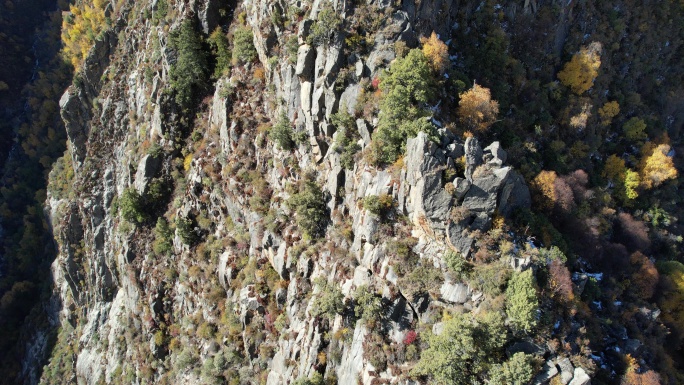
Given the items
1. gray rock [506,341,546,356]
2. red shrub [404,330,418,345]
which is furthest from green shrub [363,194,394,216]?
gray rock [506,341,546,356]

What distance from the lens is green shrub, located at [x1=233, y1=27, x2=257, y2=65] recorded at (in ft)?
127

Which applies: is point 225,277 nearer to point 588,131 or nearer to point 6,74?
point 588,131

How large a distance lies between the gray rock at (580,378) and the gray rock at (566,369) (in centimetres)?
15

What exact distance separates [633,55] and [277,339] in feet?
144

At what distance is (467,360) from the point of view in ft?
69.8

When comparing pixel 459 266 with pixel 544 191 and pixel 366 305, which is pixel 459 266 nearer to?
pixel 366 305

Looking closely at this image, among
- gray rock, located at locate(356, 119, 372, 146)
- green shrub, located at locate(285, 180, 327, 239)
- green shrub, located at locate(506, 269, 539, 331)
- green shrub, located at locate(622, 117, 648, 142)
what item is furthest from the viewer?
green shrub, located at locate(622, 117, 648, 142)

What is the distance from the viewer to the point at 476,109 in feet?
88.9

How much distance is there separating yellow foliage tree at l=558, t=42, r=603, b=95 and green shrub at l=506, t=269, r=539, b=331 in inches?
918

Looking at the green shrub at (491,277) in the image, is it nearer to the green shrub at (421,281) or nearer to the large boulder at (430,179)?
the green shrub at (421,281)

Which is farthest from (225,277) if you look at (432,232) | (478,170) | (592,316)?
(592,316)

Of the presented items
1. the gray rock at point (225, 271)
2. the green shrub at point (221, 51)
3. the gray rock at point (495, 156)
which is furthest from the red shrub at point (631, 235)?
the green shrub at point (221, 51)

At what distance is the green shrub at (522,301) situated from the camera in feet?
67.4

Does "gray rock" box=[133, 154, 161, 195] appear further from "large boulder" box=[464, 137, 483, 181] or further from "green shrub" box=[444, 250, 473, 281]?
"green shrub" box=[444, 250, 473, 281]
